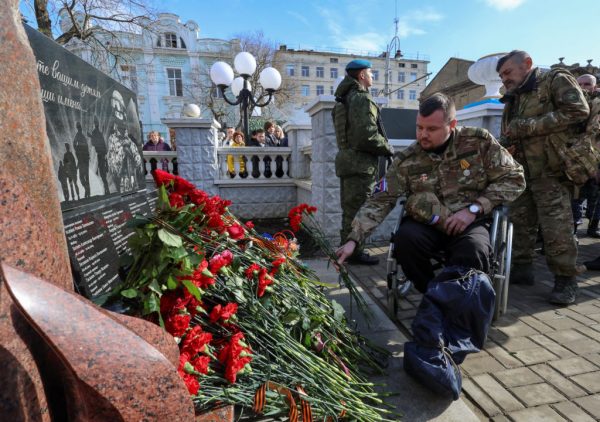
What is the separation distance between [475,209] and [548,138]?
122 centimetres

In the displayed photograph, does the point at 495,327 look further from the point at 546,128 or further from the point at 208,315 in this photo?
the point at 208,315

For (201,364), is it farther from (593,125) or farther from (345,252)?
(593,125)


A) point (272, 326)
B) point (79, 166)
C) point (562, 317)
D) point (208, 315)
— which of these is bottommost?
point (562, 317)

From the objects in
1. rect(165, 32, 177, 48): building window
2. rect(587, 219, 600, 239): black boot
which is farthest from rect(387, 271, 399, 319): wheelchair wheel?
rect(165, 32, 177, 48): building window

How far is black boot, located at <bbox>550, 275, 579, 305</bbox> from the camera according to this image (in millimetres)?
2629

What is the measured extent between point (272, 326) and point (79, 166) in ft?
4.29

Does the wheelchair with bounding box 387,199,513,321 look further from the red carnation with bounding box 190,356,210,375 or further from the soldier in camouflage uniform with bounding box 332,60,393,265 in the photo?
the red carnation with bounding box 190,356,210,375

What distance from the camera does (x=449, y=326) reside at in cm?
170

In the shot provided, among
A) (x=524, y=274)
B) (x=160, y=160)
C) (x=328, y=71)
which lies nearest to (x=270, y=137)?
(x=160, y=160)

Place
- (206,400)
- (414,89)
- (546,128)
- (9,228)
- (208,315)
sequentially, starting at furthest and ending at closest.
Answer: (414,89), (546,128), (208,315), (206,400), (9,228)

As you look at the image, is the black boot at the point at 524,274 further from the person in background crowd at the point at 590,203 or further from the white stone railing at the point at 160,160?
the white stone railing at the point at 160,160

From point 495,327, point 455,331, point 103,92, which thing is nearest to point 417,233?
point 455,331

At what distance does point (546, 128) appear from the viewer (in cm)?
255

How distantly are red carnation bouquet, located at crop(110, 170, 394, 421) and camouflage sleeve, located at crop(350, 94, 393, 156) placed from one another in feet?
6.84
